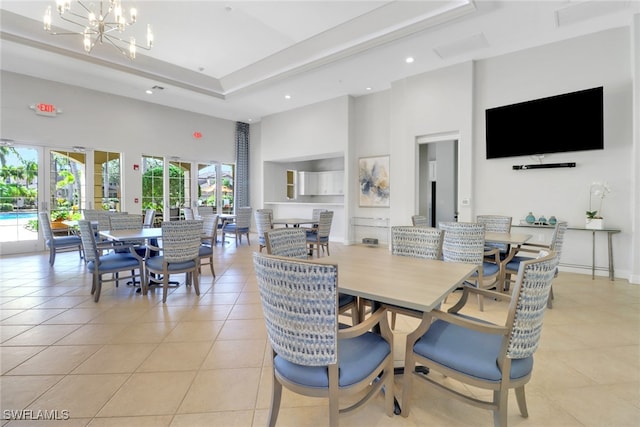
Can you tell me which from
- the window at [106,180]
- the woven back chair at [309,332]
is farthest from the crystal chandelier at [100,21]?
the woven back chair at [309,332]

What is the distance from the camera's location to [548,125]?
4.75 meters

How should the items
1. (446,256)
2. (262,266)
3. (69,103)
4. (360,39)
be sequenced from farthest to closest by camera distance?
1. (69,103)
2. (360,39)
3. (446,256)
4. (262,266)

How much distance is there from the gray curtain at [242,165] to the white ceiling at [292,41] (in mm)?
2740

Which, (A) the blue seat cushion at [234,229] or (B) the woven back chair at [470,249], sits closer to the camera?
(B) the woven back chair at [470,249]

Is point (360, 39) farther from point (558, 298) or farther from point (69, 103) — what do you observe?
point (69, 103)

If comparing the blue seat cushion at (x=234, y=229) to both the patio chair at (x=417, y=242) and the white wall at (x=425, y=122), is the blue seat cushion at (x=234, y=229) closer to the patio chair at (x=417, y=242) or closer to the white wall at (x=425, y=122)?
A: the white wall at (x=425, y=122)

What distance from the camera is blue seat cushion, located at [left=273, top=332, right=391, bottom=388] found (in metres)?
1.30

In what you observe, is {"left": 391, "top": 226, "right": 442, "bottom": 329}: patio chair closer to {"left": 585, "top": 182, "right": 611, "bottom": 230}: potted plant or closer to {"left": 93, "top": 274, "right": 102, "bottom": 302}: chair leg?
{"left": 93, "top": 274, "right": 102, "bottom": 302}: chair leg

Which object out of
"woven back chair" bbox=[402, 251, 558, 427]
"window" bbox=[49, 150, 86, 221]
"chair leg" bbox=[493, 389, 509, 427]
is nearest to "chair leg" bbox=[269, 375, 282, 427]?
"woven back chair" bbox=[402, 251, 558, 427]

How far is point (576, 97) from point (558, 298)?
3134mm

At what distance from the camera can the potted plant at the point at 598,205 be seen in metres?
4.28

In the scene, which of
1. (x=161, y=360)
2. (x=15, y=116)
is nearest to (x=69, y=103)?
(x=15, y=116)


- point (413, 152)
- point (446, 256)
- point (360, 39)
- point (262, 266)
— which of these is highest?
point (360, 39)

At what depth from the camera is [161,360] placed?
2.25 m
